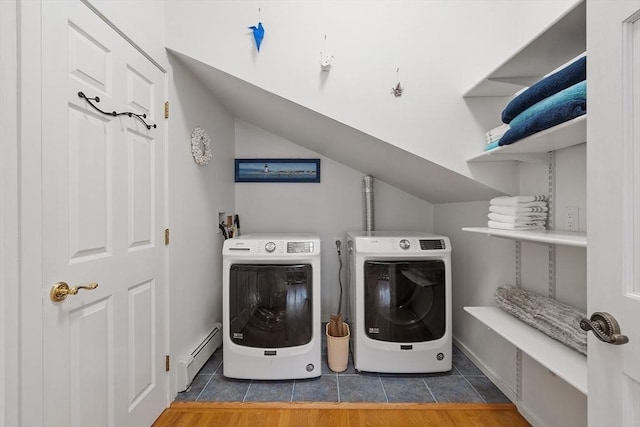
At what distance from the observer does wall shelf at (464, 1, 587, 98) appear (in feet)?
3.31

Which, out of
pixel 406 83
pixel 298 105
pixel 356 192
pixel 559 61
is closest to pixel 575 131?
pixel 559 61

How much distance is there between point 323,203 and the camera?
2781mm

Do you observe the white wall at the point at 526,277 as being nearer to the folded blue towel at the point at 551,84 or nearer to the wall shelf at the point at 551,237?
the wall shelf at the point at 551,237

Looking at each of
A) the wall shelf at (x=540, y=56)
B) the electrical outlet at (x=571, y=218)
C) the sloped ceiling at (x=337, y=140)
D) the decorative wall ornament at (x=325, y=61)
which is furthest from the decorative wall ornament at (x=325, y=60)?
the electrical outlet at (x=571, y=218)

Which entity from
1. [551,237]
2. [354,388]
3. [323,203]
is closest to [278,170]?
[323,203]

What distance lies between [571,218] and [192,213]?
7.09ft

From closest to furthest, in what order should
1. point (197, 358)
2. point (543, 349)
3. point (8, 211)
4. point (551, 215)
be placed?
point (8, 211), point (543, 349), point (551, 215), point (197, 358)

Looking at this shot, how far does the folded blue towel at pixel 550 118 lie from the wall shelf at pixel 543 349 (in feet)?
2.95

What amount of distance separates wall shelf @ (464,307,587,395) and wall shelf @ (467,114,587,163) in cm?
86

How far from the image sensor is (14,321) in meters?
0.83

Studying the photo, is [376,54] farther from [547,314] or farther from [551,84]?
[547,314]

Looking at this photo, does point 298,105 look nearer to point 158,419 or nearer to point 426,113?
point 426,113

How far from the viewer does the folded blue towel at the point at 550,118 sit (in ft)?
3.04

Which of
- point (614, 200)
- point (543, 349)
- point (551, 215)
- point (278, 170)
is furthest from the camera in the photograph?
point (278, 170)
